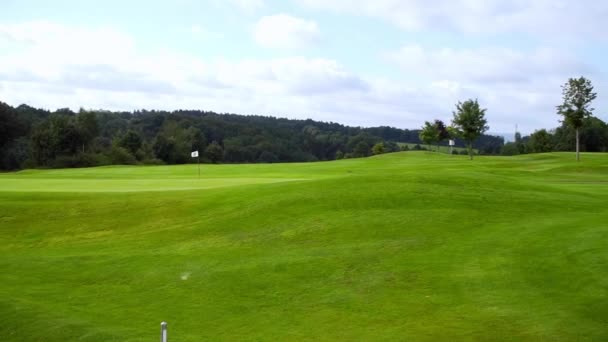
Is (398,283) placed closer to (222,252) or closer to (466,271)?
(466,271)

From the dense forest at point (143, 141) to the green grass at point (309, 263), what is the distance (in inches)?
3133

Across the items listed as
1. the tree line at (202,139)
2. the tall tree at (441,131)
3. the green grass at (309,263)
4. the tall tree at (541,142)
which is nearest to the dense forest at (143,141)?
the tree line at (202,139)

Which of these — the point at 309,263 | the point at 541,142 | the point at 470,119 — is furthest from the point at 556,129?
the point at 309,263

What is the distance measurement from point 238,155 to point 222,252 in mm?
129246

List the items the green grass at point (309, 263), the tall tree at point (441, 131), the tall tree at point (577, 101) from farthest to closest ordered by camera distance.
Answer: the tall tree at point (441, 131)
the tall tree at point (577, 101)
the green grass at point (309, 263)

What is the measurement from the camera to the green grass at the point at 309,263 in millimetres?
10820

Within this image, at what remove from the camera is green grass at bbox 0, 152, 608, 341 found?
10.8 m

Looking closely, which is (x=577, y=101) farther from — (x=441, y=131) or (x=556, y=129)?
(x=556, y=129)

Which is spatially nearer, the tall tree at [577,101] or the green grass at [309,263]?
the green grass at [309,263]

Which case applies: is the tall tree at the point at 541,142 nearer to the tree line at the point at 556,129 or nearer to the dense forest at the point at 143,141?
the tree line at the point at 556,129

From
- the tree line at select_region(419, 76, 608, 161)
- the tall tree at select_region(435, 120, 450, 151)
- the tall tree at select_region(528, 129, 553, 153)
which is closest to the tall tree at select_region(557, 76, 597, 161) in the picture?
the tree line at select_region(419, 76, 608, 161)

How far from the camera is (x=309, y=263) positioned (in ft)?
48.5

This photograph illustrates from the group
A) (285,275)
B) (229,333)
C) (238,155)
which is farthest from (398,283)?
(238,155)

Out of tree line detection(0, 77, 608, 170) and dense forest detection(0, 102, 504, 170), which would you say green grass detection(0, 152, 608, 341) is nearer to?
tree line detection(0, 77, 608, 170)
